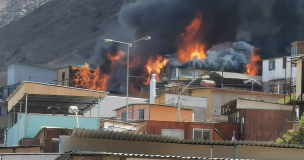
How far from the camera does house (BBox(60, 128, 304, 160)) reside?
26062 millimetres

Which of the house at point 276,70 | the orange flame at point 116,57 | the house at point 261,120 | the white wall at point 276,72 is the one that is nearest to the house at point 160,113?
the house at point 261,120

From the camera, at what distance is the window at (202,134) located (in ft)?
206

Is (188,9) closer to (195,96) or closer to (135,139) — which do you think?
(195,96)

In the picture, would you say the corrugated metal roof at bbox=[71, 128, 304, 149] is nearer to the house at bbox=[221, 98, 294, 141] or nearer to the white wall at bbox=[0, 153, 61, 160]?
the white wall at bbox=[0, 153, 61, 160]

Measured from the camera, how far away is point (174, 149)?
92.1ft

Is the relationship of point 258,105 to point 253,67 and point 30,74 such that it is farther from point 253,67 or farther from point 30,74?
point 253,67

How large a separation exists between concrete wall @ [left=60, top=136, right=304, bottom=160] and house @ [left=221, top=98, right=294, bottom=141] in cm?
3180

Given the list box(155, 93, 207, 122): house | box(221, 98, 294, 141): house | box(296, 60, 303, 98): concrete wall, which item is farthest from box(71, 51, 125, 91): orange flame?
box(296, 60, 303, 98): concrete wall

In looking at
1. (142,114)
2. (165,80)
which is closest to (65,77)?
(165,80)

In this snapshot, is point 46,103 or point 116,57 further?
point 116,57

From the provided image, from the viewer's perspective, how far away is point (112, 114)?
89.9 metres

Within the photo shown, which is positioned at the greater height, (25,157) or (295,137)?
(295,137)

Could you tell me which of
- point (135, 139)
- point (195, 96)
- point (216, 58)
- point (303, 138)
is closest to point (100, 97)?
point (303, 138)

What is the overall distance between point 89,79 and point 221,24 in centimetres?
3637
